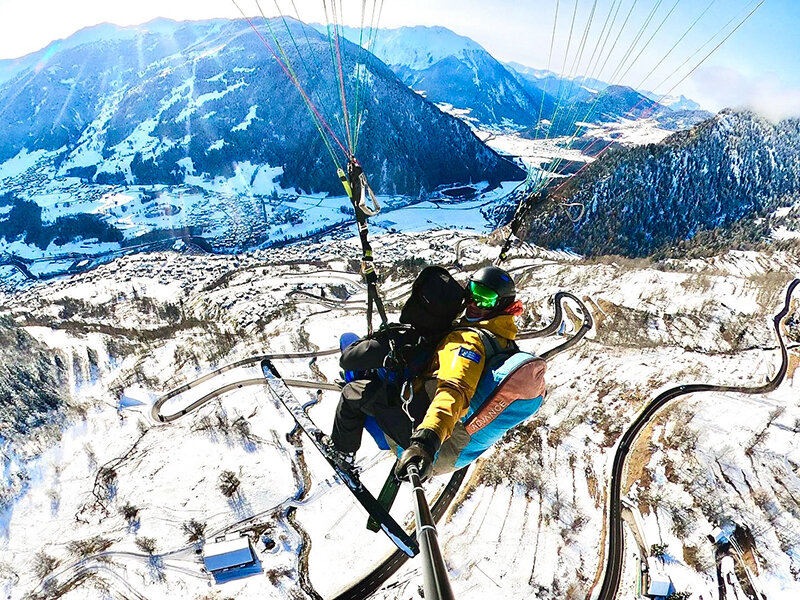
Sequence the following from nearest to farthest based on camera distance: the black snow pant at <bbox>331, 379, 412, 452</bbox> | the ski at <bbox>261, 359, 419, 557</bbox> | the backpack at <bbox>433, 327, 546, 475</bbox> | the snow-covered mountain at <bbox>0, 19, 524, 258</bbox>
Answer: the backpack at <bbox>433, 327, 546, 475</bbox> < the black snow pant at <bbox>331, 379, 412, 452</bbox> < the ski at <bbox>261, 359, 419, 557</bbox> < the snow-covered mountain at <bbox>0, 19, 524, 258</bbox>

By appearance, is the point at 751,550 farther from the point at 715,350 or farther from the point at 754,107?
the point at 754,107

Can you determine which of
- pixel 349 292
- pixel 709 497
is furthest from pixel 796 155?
pixel 709 497

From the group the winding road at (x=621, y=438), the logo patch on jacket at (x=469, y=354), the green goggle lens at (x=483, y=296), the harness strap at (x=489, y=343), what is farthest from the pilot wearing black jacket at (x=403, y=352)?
the winding road at (x=621, y=438)

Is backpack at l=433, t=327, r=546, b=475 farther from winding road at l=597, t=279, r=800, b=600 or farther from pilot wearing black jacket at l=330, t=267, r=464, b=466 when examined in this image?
winding road at l=597, t=279, r=800, b=600

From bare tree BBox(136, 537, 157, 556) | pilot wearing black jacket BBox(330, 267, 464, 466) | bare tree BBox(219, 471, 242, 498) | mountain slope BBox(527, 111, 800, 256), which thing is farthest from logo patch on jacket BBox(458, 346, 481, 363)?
mountain slope BBox(527, 111, 800, 256)

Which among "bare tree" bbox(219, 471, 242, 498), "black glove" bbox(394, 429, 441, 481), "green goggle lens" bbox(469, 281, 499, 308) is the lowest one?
"bare tree" bbox(219, 471, 242, 498)

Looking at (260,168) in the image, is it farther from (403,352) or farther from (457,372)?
(457,372)

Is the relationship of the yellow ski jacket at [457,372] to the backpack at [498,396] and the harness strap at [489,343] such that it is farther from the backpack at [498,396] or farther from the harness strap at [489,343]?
the backpack at [498,396]
